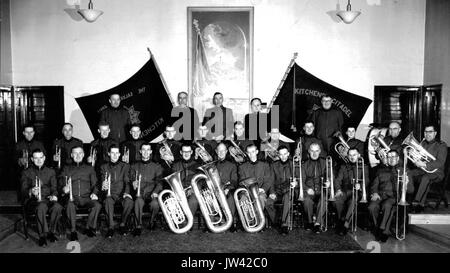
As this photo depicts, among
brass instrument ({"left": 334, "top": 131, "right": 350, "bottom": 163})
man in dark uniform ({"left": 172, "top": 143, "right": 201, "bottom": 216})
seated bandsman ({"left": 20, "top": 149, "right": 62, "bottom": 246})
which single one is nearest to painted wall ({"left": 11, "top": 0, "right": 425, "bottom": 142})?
brass instrument ({"left": 334, "top": 131, "right": 350, "bottom": 163})

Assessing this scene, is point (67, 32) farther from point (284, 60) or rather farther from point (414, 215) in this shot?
point (414, 215)

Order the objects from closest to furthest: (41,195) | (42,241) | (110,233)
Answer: (42,241) → (110,233) → (41,195)

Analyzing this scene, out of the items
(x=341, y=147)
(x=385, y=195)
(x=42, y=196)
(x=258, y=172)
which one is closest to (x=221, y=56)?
(x=258, y=172)

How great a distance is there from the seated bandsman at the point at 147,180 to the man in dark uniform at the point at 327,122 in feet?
10.4

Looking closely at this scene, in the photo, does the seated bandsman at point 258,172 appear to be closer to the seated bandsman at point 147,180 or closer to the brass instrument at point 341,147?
the brass instrument at point 341,147

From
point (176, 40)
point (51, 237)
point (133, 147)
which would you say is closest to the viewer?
point (51, 237)

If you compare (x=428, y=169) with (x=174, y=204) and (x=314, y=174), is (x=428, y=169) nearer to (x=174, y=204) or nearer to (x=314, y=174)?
(x=314, y=174)

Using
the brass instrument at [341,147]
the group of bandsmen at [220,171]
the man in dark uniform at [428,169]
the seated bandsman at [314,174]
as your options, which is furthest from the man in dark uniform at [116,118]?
the man in dark uniform at [428,169]

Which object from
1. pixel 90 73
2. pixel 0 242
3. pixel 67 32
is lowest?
pixel 0 242

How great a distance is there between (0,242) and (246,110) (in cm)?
535

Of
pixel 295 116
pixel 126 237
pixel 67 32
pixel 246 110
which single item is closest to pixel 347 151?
pixel 295 116

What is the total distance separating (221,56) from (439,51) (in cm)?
445

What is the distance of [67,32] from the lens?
9758mm

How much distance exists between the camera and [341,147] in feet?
26.7
